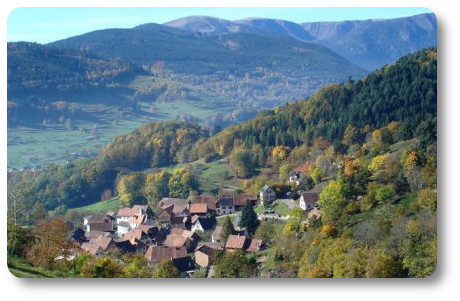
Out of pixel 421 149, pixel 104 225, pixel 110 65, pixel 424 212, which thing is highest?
pixel 110 65

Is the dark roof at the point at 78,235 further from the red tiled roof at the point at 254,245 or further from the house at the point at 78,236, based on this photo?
the red tiled roof at the point at 254,245

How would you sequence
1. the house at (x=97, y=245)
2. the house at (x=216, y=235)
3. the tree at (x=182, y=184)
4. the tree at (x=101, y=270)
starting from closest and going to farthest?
the tree at (x=101, y=270) < the house at (x=97, y=245) < the house at (x=216, y=235) < the tree at (x=182, y=184)

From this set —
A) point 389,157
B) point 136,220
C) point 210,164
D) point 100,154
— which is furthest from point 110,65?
point 389,157

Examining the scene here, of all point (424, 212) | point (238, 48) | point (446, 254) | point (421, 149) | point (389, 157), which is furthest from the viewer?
point (238, 48)

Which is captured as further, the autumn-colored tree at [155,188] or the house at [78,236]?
the autumn-colored tree at [155,188]

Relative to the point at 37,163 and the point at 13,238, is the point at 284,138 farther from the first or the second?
the point at 13,238

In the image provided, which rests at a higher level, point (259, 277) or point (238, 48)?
point (238, 48)

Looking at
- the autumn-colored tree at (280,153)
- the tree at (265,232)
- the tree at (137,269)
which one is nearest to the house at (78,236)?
the tree at (137,269)

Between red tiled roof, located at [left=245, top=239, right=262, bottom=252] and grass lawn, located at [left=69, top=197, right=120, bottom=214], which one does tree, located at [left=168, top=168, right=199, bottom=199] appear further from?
red tiled roof, located at [left=245, top=239, right=262, bottom=252]
